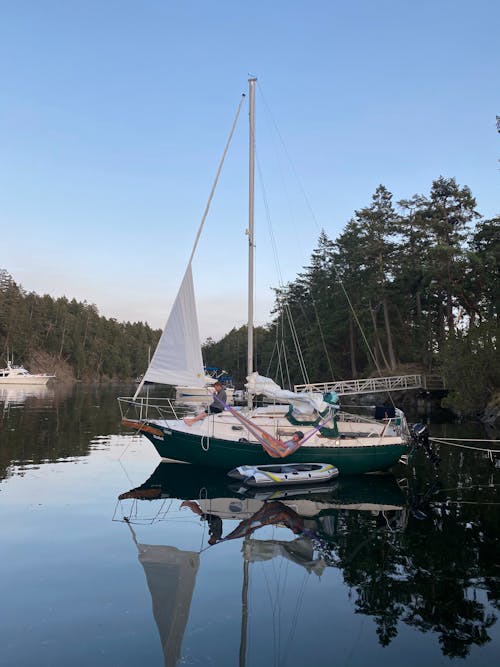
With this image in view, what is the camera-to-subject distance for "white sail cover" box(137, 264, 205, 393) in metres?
18.5

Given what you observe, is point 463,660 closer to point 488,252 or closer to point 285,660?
point 285,660

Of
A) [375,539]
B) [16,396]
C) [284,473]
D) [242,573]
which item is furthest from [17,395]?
[242,573]

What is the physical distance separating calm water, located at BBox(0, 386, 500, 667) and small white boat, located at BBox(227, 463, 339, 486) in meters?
0.66

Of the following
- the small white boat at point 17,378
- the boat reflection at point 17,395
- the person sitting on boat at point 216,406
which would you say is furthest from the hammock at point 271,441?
the small white boat at point 17,378

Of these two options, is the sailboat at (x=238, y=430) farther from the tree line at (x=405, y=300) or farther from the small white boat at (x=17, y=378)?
the small white boat at (x=17, y=378)

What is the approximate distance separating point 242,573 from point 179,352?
9.95 m

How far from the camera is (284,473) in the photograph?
17125 mm

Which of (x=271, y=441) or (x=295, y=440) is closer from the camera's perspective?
(x=271, y=441)

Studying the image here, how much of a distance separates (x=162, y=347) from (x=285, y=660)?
12932 mm

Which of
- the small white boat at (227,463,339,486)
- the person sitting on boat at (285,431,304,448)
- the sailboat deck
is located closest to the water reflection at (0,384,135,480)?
the sailboat deck

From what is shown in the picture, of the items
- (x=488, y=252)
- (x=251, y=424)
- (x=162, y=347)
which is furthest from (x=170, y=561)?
(x=488, y=252)

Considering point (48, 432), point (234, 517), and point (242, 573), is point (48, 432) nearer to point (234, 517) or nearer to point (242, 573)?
point (234, 517)

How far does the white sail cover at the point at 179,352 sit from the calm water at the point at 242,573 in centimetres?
362

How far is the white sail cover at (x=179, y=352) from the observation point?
18.5 metres
